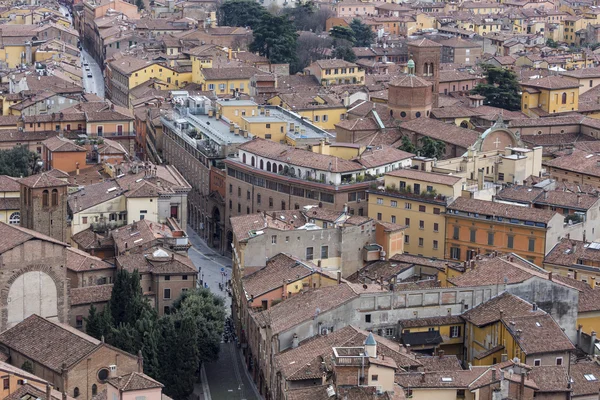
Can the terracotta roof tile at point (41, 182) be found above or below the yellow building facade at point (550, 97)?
above

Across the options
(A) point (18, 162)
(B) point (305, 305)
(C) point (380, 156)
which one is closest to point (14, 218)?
(A) point (18, 162)

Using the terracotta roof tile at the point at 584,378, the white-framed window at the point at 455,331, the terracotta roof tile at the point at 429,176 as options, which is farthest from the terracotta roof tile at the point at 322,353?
the terracotta roof tile at the point at 429,176

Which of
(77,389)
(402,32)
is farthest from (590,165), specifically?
(402,32)

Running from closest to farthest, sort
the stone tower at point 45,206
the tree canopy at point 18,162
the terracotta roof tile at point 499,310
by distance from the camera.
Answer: the terracotta roof tile at point 499,310 < the stone tower at point 45,206 < the tree canopy at point 18,162

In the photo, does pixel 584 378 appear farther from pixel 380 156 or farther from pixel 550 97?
pixel 550 97

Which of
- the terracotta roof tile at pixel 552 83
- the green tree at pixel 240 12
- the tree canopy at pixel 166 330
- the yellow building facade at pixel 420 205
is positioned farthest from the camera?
the green tree at pixel 240 12

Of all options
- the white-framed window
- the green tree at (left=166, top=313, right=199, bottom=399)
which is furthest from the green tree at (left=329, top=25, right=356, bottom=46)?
the green tree at (left=166, top=313, right=199, bottom=399)

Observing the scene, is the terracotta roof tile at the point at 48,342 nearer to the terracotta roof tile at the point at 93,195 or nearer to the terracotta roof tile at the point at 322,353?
the terracotta roof tile at the point at 322,353
